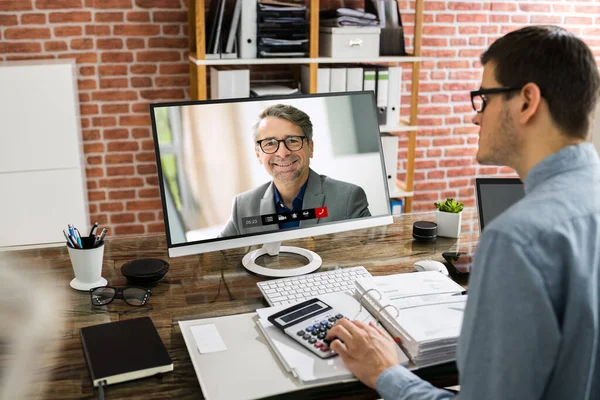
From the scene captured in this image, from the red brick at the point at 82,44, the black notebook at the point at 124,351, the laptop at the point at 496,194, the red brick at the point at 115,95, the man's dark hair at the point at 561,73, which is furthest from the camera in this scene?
the red brick at the point at 115,95

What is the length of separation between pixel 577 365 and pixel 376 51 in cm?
264

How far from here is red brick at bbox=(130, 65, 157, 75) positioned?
360 centimetres

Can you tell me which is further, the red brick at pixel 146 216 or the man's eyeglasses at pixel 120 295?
the red brick at pixel 146 216

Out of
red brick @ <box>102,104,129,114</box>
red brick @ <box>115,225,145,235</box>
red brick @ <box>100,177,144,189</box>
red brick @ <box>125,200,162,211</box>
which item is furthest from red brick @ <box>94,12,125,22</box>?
red brick @ <box>115,225,145,235</box>

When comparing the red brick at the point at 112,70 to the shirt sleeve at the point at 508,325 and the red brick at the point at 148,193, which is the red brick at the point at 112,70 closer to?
the red brick at the point at 148,193

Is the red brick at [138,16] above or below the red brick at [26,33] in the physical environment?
above

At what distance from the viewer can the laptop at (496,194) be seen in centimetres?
192

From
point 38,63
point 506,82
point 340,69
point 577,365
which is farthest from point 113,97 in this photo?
point 577,365

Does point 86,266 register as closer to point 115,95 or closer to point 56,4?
point 115,95

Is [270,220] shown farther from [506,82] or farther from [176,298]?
[506,82]

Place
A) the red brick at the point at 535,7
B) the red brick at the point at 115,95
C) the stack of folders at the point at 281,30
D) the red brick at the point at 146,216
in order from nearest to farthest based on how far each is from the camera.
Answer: the stack of folders at the point at 281,30, the red brick at the point at 115,95, the red brick at the point at 146,216, the red brick at the point at 535,7

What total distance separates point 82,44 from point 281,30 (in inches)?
42.7

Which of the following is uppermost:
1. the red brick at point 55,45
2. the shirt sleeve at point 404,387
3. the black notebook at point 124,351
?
the red brick at point 55,45

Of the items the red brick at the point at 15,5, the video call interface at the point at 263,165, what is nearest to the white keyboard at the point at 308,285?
the video call interface at the point at 263,165
